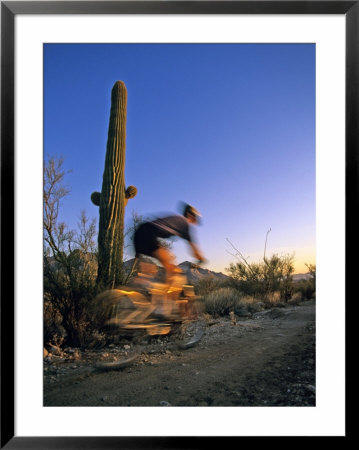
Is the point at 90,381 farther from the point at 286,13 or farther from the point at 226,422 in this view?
the point at 286,13

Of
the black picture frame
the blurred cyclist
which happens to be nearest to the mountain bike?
the blurred cyclist

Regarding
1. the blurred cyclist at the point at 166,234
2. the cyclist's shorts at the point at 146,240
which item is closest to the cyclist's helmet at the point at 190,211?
the blurred cyclist at the point at 166,234

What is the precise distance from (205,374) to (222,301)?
0.57 m

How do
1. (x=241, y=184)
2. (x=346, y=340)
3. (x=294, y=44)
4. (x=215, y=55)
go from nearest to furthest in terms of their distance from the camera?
(x=346, y=340), (x=294, y=44), (x=215, y=55), (x=241, y=184)

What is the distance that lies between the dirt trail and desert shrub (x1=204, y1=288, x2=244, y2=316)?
109 millimetres

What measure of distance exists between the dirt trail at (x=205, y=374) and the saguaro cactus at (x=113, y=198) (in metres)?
0.63

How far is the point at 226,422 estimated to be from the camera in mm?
1685

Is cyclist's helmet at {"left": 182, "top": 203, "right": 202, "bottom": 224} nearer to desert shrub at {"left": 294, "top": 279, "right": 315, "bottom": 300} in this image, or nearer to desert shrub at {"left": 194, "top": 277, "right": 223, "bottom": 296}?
desert shrub at {"left": 194, "top": 277, "right": 223, "bottom": 296}

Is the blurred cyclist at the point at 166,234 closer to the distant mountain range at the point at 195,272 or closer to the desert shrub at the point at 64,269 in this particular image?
the distant mountain range at the point at 195,272

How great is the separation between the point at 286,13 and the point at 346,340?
2079 millimetres

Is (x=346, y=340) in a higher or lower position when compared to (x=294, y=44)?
lower

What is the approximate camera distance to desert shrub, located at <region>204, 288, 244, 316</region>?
2160 mm

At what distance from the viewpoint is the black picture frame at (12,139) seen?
161cm

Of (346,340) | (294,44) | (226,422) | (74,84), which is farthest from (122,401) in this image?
(294,44)
